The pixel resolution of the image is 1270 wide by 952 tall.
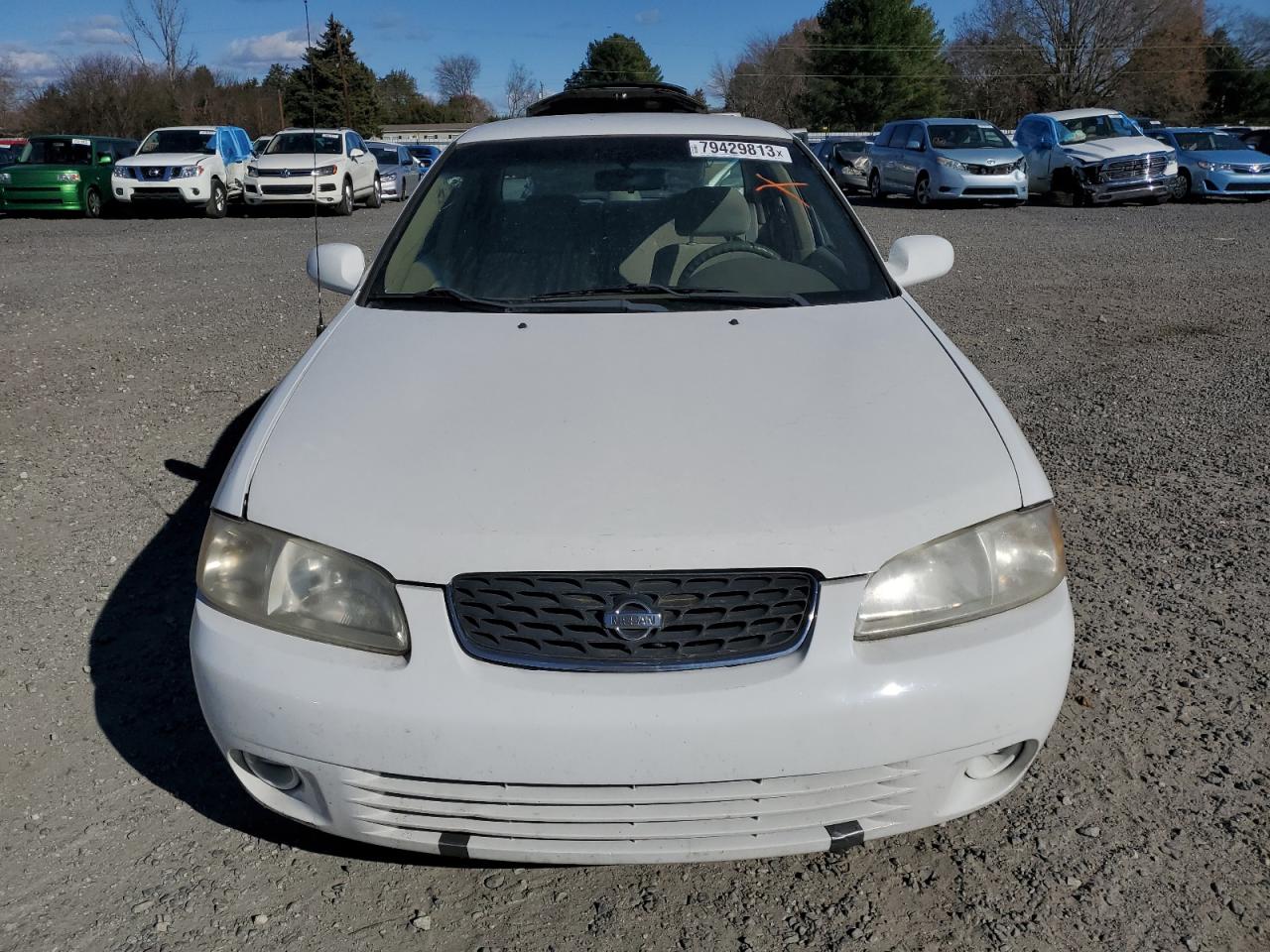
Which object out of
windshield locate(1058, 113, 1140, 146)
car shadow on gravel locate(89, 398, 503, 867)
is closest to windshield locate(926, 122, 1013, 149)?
windshield locate(1058, 113, 1140, 146)

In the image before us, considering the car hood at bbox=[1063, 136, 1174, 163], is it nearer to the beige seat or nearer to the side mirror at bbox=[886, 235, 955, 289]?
the side mirror at bbox=[886, 235, 955, 289]

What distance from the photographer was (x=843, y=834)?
6.65ft

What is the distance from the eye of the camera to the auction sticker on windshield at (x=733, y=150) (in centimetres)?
360

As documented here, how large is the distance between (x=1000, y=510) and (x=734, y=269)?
1.38 meters

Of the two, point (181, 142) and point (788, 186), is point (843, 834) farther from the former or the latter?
point (181, 142)

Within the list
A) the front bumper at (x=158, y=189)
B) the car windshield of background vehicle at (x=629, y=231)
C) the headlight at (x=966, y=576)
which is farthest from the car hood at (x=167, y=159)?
the headlight at (x=966, y=576)

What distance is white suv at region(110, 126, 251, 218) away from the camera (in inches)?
761

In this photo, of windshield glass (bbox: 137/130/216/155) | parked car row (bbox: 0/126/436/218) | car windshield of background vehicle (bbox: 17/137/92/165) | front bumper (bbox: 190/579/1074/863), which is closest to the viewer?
front bumper (bbox: 190/579/1074/863)

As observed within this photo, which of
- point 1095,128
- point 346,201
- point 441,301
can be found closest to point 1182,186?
point 1095,128

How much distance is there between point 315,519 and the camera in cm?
211

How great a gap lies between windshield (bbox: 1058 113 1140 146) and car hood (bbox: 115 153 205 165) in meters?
15.9

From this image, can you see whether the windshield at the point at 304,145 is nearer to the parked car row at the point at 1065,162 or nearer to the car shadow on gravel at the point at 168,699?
the parked car row at the point at 1065,162

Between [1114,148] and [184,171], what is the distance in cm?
1654

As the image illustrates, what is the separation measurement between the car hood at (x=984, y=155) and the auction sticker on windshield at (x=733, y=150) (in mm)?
16400
